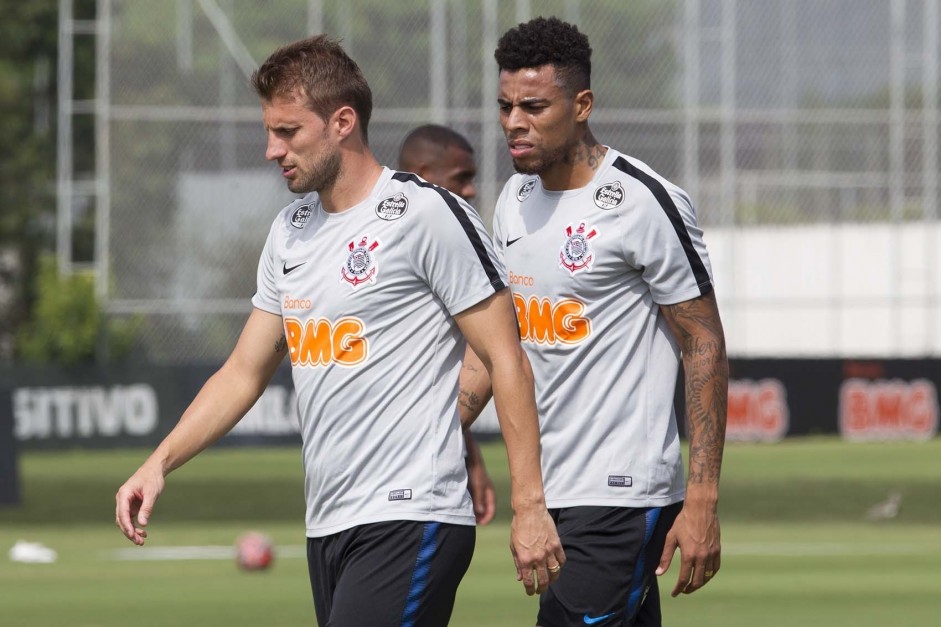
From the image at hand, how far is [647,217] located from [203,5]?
77.9ft

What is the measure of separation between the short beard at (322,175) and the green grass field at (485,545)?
18.8 ft

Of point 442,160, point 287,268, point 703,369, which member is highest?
point 442,160

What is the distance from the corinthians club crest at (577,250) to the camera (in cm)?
543

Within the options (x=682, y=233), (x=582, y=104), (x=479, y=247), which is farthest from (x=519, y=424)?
(x=582, y=104)

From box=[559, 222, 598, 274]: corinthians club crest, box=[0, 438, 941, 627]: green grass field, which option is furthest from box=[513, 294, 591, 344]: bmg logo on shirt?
box=[0, 438, 941, 627]: green grass field

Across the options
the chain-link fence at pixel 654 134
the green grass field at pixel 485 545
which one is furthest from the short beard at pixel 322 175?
the chain-link fence at pixel 654 134

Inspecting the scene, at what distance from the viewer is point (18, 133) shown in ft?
147

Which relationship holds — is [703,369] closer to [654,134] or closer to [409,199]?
[409,199]

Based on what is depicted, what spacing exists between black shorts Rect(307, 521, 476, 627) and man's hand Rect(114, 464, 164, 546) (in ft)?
1.51

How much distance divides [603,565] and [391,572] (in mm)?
940

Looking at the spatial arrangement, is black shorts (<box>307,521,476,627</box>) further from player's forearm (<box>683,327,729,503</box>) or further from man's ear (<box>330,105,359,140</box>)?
man's ear (<box>330,105,359,140</box>)

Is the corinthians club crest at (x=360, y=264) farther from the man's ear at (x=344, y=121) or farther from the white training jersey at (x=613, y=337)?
the white training jersey at (x=613, y=337)

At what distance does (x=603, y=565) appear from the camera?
5.40 meters

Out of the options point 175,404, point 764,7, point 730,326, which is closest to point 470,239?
point 175,404
